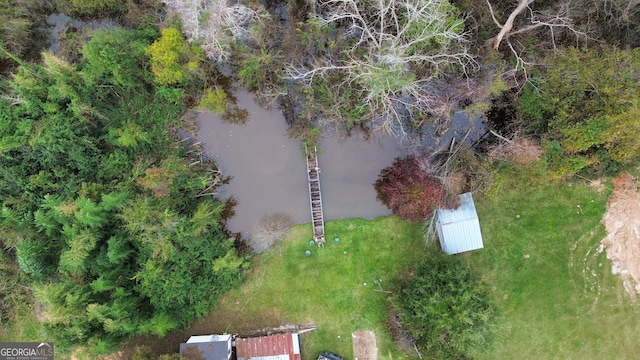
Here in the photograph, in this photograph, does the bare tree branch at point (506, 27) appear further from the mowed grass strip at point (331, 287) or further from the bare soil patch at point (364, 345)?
the bare soil patch at point (364, 345)

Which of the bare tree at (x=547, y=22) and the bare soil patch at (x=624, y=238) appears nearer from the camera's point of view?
the bare tree at (x=547, y=22)

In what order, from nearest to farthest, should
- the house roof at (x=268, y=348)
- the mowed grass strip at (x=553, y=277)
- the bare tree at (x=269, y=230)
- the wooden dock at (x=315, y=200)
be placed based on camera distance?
the house roof at (x=268, y=348) < the mowed grass strip at (x=553, y=277) < the wooden dock at (x=315, y=200) < the bare tree at (x=269, y=230)

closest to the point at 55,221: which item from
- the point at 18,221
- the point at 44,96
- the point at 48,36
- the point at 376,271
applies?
the point at 18,221

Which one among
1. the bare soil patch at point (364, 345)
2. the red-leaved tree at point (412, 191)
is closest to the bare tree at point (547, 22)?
the red-leaved tree at point (412, 191)

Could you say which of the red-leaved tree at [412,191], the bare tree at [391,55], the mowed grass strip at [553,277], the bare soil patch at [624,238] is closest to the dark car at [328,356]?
the mowed grass strip at [553,277]

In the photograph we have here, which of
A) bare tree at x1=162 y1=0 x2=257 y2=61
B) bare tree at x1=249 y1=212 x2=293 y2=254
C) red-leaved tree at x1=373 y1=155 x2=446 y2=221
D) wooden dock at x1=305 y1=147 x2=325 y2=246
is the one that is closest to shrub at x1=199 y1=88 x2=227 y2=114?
bare tree at x1=162 y1=0 x2=257 y2=61

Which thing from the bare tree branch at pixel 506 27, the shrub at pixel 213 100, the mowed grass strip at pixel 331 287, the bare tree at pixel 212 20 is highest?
the bare tree at pixel 212 20

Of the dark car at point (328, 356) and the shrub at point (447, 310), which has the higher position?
the shrub at point (447, 310)

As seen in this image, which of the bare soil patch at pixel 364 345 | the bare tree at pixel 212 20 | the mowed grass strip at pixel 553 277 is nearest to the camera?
the bare tree at pixel 212 20
